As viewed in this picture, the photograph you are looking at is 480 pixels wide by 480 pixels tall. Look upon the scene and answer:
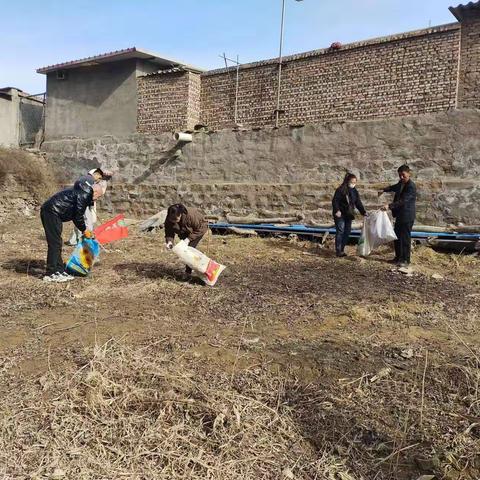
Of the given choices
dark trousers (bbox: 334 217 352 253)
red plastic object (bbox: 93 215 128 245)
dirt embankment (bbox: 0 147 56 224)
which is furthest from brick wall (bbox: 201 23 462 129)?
dirt embankment (bbox: 0 147 56 224)

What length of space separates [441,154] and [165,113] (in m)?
5.79

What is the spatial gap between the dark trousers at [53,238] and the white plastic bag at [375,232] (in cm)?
412

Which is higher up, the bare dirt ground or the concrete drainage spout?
the concrete drainage spout

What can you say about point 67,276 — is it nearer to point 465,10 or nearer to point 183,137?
point 183,137

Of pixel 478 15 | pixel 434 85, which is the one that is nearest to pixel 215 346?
pixel 434 85

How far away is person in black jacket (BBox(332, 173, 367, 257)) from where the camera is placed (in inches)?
292

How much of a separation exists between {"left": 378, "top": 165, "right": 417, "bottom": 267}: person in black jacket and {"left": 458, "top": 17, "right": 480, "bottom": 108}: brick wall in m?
2.08

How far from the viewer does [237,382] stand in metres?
3.32

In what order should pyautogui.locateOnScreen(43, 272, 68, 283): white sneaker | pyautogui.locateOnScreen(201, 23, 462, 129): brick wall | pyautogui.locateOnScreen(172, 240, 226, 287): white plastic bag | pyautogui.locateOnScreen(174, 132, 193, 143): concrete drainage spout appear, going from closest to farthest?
pyautogui.locateOnScreen(172, 240, 226, 287): white plastic bag
pyautogui.locateOnScreen(43, 272, 68, 283): white sneaker
pyautogui.locateOnScreen(201, 23, 462, 129): brick wall
pyautogui.locateOnScreen(174, 132, 193, 143): concrete drainage spout

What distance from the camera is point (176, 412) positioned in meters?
3.02

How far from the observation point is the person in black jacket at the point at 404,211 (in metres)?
6.81

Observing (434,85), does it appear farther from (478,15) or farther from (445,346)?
(445,346)

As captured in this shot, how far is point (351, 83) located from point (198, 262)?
16.8 ft

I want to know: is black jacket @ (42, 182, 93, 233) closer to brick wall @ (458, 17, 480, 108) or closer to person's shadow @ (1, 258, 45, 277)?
person's shadow @ (1, 258, 45, 277)
